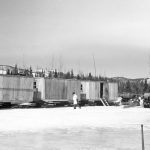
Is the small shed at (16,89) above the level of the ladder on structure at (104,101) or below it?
above

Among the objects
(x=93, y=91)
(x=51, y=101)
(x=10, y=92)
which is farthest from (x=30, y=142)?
(x=93, y=91)

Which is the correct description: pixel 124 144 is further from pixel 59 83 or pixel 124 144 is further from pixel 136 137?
pixel 59 83

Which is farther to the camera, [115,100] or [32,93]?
[115,100]

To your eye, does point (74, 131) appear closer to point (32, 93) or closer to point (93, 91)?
point (32, 93)

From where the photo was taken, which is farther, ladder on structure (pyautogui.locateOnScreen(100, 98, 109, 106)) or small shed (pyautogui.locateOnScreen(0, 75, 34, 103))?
ladder on structure (pyautogui.locateOnScreen(100, 98, 109, 106))

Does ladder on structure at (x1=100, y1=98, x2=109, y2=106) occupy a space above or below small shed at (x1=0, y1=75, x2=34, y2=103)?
below

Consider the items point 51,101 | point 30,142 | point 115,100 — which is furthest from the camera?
point 115,100

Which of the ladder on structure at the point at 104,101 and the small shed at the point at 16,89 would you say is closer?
the small shed at the point at 16,89

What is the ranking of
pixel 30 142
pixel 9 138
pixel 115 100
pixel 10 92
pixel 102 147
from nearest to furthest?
1. pixel 102 147
2. pixel 30 142
3. pixel 9 138
4. pixel 10 92
5. pixel 115 100

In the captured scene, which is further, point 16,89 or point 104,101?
point 104,101

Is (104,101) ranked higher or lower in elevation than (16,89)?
lower

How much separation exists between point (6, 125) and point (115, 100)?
96.8 feet

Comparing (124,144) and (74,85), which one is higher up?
(74,85)

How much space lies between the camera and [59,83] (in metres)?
39.4
